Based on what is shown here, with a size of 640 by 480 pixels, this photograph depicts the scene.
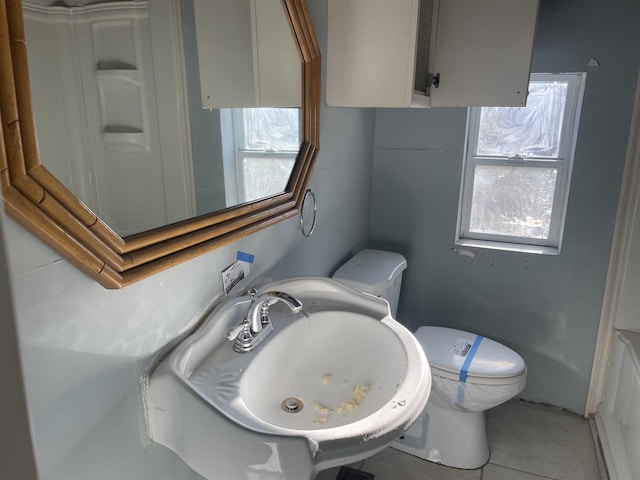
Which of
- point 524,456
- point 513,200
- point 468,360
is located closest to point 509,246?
point 513,200

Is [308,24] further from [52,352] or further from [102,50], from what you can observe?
[52,352]

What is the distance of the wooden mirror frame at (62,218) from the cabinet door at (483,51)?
1.01 meters

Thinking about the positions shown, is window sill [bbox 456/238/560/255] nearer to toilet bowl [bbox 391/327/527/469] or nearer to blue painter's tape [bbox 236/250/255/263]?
toilet bowl [bbox 391/327/527/469]

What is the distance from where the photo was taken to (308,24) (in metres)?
1.39

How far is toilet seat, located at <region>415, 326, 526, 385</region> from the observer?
1.82m

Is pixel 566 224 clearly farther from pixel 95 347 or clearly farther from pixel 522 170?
pixel 95 347

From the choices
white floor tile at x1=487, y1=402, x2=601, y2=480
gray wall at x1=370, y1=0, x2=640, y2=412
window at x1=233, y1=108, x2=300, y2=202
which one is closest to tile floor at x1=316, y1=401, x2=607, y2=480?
white floor tile at x1=487, y1=402, x2=601, y2=480

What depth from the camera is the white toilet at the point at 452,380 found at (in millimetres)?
1826

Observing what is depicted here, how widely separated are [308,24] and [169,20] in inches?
22.8

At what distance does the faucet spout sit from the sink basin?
44 millimetres

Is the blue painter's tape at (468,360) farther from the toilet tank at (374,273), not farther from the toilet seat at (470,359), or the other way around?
the toilet tank at (374,273)

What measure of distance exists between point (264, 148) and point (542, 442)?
1.81 metres

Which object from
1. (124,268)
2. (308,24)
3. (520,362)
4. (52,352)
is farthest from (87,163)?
(520,362)

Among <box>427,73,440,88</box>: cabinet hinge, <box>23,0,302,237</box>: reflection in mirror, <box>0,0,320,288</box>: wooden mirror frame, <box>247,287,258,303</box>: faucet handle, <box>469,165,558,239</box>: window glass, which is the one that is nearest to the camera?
<box>0,0,320,288</box>: wooden mirror frame
